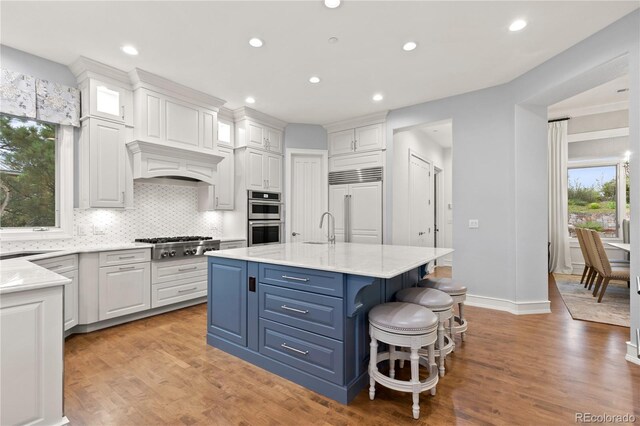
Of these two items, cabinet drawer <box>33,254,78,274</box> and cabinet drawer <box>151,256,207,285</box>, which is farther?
cabinet drawer <box>151,256,207,285</box>

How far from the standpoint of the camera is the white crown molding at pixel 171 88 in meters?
3.52

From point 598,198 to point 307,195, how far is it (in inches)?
234

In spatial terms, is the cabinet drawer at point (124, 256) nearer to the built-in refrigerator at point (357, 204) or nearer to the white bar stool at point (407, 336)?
the white bar stool at point (407, 336)

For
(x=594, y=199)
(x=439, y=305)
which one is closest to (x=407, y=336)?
(x=439, y=305)

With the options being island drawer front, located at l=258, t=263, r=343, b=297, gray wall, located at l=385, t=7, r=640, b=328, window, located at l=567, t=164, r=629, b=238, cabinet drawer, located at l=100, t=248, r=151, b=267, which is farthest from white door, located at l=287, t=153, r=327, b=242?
window, located at l=567, t=164, r=629, b=238

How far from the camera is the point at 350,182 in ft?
17.1

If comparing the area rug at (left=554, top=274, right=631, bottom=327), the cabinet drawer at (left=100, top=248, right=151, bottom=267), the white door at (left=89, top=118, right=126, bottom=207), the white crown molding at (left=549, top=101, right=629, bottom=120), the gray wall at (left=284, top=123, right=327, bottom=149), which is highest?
the white crown molding at (left=549, top=101, right=629, bottom=120)

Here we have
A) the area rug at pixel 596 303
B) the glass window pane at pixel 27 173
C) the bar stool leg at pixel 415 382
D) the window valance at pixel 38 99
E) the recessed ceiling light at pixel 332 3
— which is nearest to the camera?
the bar stool leg at pixel 415 382

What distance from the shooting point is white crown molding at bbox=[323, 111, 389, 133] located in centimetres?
489

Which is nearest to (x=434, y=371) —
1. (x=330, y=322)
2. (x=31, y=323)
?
(x=330, y=322)

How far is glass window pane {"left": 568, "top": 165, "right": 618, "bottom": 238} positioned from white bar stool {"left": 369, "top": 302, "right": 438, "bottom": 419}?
639 centimetres

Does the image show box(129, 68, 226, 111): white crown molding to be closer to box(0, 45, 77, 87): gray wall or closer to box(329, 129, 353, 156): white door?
box(0, 45, 77, 87): gray wall

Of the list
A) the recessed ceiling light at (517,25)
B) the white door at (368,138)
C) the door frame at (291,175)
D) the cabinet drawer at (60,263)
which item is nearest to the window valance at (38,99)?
the cabinet drawer at (60,263)

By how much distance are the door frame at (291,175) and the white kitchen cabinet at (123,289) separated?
2.39m
